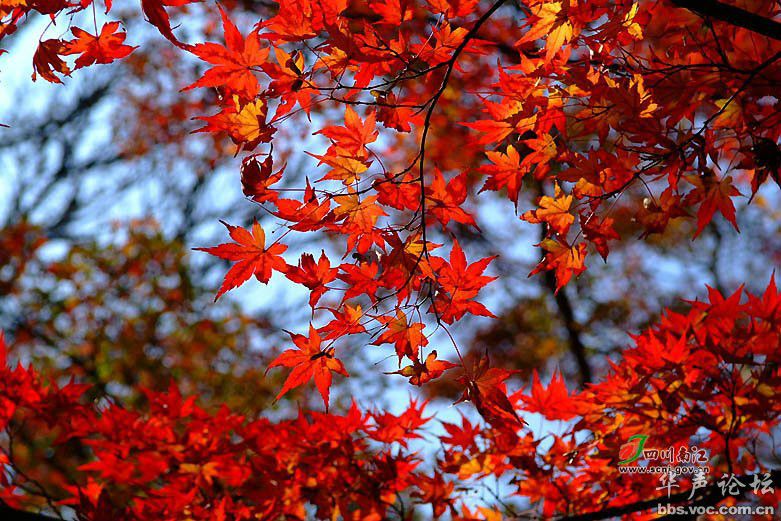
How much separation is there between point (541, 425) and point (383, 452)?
0.66 metres

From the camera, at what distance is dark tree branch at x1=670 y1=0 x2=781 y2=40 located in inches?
51.9

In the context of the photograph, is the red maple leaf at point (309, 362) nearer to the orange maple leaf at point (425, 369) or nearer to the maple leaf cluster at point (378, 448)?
the orange maple leaf at point (425, 369)

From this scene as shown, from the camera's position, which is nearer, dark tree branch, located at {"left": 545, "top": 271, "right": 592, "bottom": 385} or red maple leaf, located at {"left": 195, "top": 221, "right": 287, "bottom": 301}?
red maple leaf, located at {"left": 195, "top": 221, "right": 287, "bottom": 301}

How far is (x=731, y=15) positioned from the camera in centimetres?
135

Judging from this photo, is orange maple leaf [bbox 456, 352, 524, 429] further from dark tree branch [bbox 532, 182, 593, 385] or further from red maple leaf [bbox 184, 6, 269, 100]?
dark tree branch [bbox 532, 182, 593, 385]

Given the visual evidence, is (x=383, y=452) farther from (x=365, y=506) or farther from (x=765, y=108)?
(x=765, y=108)

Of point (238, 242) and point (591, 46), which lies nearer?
point (238, 242)

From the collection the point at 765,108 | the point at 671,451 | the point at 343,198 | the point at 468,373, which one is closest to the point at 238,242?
the point at 343,198

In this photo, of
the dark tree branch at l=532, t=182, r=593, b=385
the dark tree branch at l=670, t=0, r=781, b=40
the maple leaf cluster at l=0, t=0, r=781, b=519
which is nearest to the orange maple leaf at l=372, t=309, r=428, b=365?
the maple leaf cluster at l=0, t=0, r=781, b=519

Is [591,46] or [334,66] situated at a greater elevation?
[591,46]

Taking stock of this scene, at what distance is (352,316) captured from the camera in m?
1.87

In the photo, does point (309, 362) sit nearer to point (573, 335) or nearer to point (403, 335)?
point (403, 335)

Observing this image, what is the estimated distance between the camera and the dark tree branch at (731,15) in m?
1.32

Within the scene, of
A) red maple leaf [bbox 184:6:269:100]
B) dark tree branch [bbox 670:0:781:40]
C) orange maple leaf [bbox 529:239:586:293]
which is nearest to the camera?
dark tree branch [bbox 670:0:781:40]
